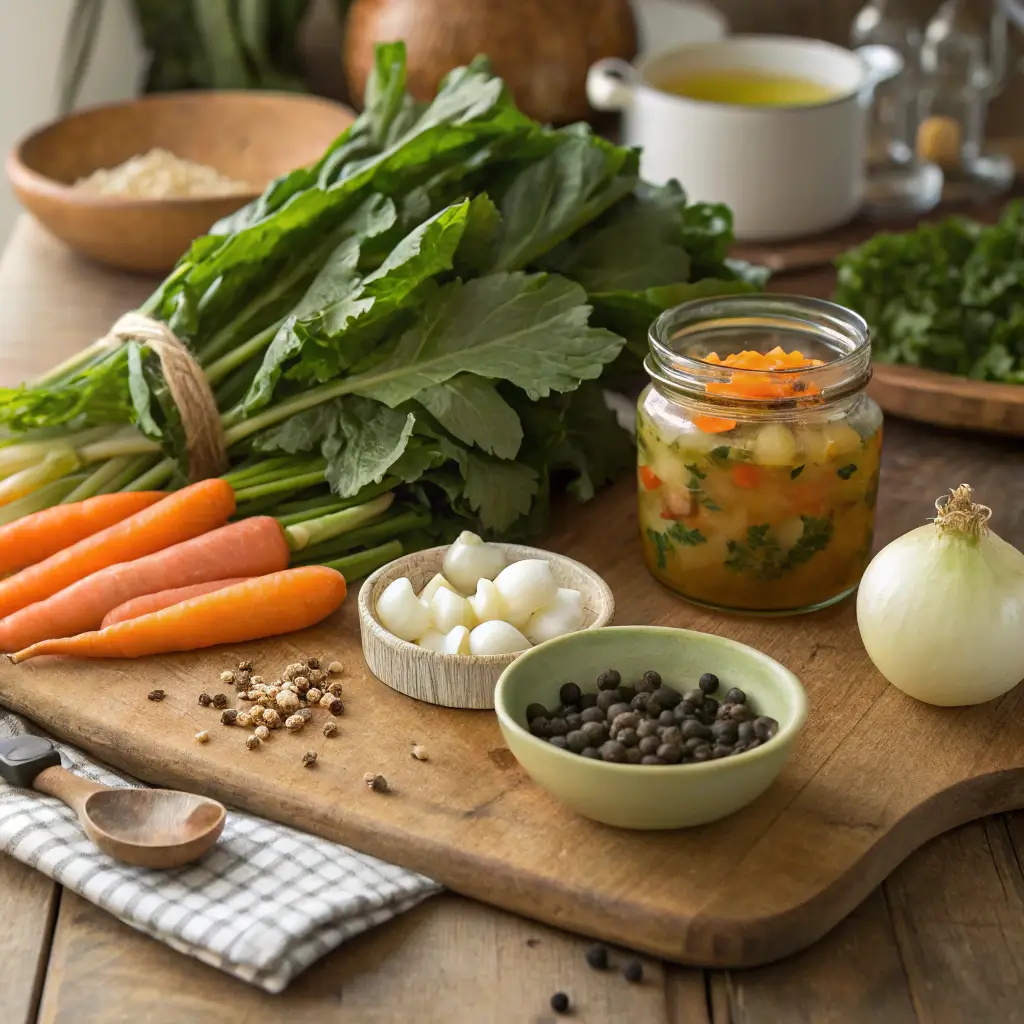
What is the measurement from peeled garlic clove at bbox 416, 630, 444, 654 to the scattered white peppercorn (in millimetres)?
147

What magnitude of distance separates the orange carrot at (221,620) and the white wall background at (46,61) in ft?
6.23

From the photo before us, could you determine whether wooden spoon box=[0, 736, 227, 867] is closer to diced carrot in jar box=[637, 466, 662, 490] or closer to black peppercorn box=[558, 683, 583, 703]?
black peppercorn box=[558, 683, 583, 703]

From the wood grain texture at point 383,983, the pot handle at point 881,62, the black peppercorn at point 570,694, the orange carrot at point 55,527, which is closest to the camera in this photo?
the wood grain texture at point 383,983

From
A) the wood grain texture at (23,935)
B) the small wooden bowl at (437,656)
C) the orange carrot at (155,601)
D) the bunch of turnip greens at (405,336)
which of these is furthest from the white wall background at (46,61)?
the wood grain texture at (23,935)

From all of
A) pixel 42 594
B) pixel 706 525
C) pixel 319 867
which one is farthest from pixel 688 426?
pixel 42 594

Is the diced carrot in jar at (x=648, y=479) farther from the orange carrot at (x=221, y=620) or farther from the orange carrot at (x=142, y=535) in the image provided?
the orange carrot at (x=142, y=535)

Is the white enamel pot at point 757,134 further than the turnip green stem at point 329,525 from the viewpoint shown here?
Yes

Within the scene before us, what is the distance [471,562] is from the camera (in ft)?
5.53

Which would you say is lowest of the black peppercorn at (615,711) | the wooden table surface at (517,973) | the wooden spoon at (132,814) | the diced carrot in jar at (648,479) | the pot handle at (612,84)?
the wooden table surface at (517,973)

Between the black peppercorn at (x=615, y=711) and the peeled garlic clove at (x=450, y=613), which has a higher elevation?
the black peppercorn at (x=615, y=711)

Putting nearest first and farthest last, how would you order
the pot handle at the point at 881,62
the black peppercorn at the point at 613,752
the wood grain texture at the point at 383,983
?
1. the wood grain texture at the point at 383,983
2. the black peppercorn at the point at 613,752
3. the pot handle at the point at 881,62

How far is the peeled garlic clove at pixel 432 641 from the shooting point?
Answer: 1.59 metres

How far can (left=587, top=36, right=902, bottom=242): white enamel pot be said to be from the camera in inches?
98.0

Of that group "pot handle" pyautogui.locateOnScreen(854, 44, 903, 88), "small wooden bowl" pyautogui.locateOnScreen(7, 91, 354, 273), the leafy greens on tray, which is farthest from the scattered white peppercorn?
"pot handle" pyautogui.locateOnScreen(854, 44, 903, 88)
